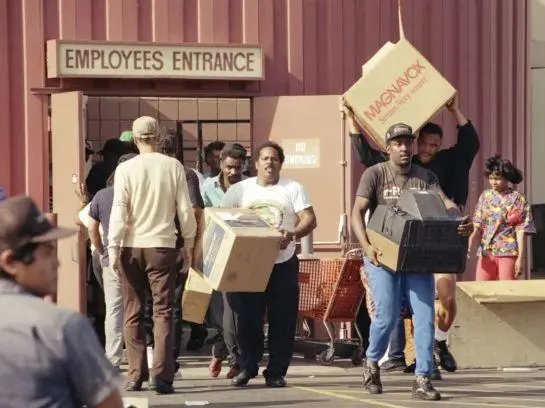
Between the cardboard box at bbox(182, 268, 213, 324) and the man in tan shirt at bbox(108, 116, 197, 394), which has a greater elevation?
the man in tan shirt at bbox(108, 116, 197, 394)

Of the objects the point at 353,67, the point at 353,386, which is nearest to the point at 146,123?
the point at 353,386

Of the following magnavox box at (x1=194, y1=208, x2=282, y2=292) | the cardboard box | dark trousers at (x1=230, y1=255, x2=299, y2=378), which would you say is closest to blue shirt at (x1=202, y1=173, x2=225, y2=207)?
the cardboard box

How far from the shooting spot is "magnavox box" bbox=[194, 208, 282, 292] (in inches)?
349

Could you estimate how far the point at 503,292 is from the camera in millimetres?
10641

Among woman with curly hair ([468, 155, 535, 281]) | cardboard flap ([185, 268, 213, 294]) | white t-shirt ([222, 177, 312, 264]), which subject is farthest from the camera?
woman with curly hair ([468, 155, 535, 281])

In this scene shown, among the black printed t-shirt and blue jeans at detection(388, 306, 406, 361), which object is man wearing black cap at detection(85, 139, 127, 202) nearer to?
blue jeans at detection(388, 306, 406, 361)

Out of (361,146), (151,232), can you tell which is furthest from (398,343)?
(151,232)

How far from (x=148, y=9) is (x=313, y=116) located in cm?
179

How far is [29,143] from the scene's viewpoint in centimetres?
1220

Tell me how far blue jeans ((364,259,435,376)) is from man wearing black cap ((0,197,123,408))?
17.9 ft

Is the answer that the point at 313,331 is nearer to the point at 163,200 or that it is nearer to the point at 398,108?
the point at 398,108

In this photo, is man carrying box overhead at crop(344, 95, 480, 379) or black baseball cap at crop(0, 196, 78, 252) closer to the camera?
black baseball cap at crop(0, 196, 78, 252)

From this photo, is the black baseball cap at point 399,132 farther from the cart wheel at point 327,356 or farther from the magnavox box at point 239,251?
the cart wheel at point 327,356

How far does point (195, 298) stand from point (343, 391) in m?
1.31
